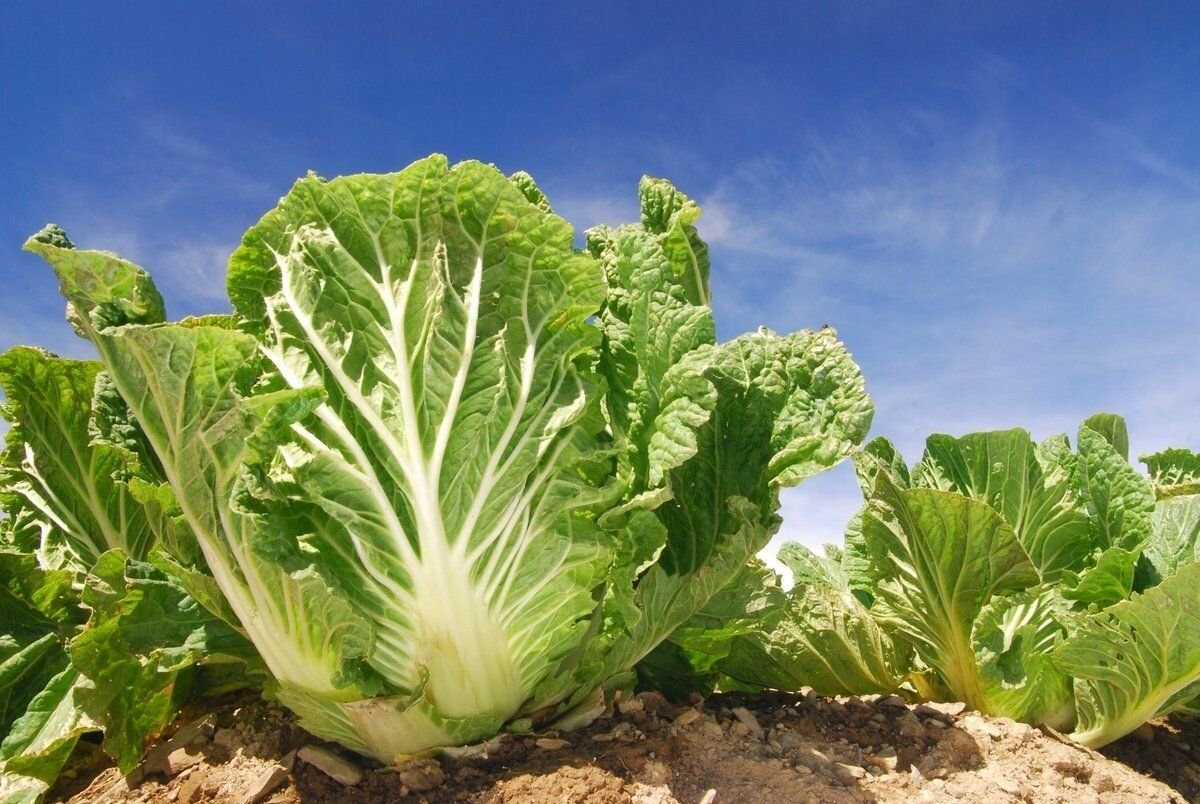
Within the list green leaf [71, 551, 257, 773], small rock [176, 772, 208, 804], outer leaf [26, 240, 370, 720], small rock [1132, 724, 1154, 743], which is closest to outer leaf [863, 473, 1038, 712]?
small rock [1132, 724, 1154, 743]

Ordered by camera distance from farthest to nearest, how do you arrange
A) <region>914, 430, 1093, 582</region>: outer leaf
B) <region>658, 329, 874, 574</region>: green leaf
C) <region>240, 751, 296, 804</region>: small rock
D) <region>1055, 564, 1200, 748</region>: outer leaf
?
1. <region>914, 430, 1093, 582</region>: outer leaf
2. <region>1055, 564, 1200, 748</region>: outer leaf
3. <region>658, 329, 874, 574</region>: green leaf
4. <region>240, 751, 296, 804</region>: small rock

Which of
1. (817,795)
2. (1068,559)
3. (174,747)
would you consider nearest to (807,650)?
(817,795)

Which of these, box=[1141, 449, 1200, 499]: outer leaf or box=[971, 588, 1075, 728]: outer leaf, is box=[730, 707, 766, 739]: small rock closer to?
box=[971, 588, 1075, 728]: outer leaf

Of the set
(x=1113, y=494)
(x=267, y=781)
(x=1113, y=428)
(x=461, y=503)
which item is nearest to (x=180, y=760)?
(x=267, y=781)

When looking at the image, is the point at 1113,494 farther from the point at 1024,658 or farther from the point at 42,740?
the point at 42,740

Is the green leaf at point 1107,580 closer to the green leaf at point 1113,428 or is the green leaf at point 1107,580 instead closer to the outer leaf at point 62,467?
the green leaf at point 1113,428

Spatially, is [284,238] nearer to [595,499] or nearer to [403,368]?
[403,368]

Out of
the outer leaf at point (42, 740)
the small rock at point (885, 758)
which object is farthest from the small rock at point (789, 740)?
the outer leaf at point (42, 740)

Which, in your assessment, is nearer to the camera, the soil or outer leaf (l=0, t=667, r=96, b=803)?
the soil
